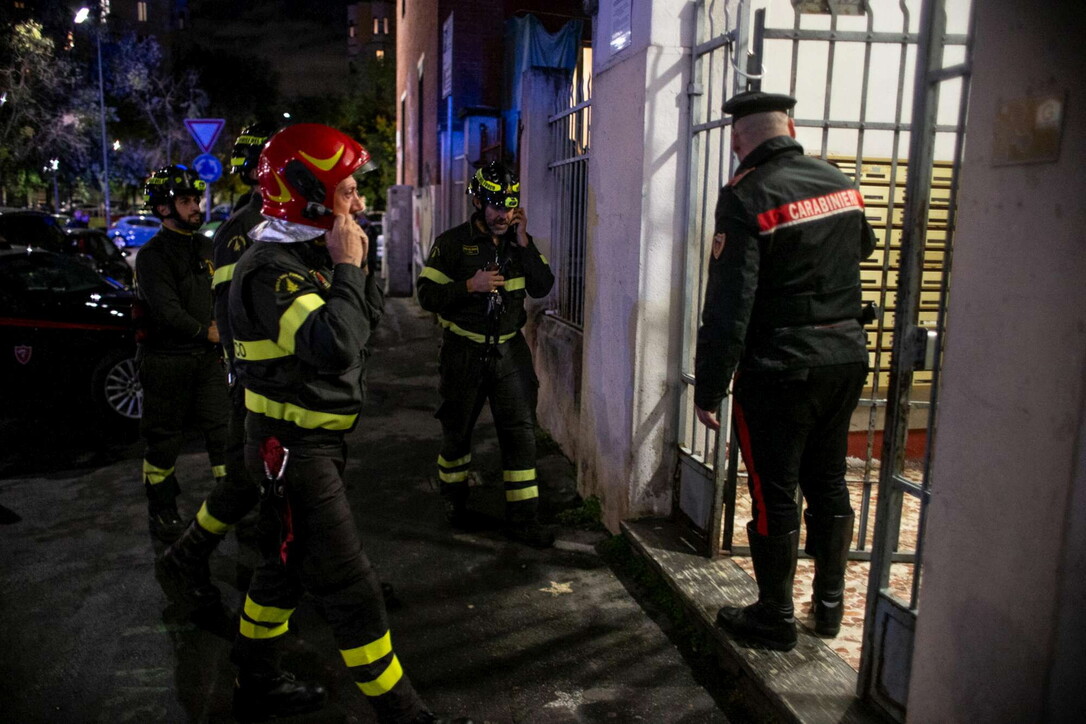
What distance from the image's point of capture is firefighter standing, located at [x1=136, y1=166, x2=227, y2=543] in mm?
4941

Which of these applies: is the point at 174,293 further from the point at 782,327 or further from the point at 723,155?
the point at 782,327

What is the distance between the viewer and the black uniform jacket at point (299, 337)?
281 cm

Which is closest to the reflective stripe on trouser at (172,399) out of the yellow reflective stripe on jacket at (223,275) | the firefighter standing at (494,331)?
the yellow reflective stripe on jacket at (223,275)

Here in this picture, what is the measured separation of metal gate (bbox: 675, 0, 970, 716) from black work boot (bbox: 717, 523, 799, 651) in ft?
1.37

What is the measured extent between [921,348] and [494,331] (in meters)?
2.71

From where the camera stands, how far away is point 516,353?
5074 mm

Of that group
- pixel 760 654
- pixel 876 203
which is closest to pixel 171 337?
pixel 760 654

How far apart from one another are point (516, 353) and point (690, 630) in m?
1.91

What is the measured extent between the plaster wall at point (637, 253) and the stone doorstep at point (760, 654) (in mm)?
506

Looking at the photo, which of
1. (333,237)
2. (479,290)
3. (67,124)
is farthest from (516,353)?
(67,124)

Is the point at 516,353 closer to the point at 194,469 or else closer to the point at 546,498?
the point at 546,498

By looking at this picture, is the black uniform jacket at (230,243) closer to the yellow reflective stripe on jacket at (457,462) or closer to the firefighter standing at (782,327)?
the yellow reflective stripe on jacket at (457,462)

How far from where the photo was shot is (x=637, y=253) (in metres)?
4.59

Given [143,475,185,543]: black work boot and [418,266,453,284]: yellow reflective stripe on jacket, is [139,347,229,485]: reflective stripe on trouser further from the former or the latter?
[418,266,453,284]: yellow reflective stripe on jacket
